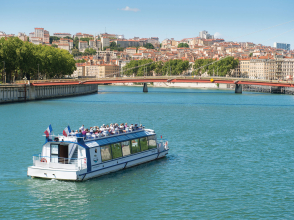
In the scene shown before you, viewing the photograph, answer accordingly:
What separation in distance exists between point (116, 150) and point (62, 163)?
264 centimetres

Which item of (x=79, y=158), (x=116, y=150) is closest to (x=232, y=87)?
(x=116, y=150)

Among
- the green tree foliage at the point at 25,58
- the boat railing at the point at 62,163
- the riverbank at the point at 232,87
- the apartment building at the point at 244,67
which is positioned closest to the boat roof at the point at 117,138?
the boat railing at the point at 62,163

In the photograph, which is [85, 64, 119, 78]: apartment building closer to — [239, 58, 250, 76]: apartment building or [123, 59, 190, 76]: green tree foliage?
[123, 59, 190, 76]: green tree foliage

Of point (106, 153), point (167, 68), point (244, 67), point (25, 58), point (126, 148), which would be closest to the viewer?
point (106, 153)

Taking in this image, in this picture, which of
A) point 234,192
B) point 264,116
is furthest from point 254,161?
point 264,116

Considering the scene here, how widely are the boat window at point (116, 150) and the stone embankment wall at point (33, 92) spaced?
38787mm

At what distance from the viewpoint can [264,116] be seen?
4566 centimetres

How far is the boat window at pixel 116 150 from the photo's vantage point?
20.3 meters

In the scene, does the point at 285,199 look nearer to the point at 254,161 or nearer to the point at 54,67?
the point at 254,161

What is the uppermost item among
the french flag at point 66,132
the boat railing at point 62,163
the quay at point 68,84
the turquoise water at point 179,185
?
the quay at point 68,84

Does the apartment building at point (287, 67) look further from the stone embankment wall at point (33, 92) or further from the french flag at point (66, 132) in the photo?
the french flag at point (66, 132)

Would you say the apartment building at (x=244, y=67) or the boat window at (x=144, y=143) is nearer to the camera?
the boat window at (x=144, y=143)

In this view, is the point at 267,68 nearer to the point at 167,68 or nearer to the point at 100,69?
the point at 167,68

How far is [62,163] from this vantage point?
18812 mm
